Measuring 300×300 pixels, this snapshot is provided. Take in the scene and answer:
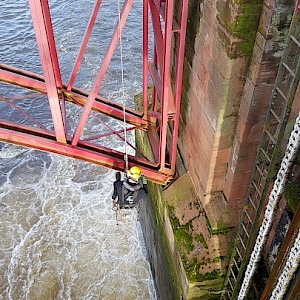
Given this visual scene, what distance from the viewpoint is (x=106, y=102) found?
31.9 feet

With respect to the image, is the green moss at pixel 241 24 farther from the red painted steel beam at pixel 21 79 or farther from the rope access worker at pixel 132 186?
the red painted steel beam at pixel 21 79

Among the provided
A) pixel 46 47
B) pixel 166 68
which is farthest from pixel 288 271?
pixel 46 47

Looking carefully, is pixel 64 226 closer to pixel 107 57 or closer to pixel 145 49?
pixel 145 49

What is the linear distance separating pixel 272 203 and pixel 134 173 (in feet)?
9.74

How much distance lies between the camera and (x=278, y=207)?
5613mm

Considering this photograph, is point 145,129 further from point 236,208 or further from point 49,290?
point 49,290

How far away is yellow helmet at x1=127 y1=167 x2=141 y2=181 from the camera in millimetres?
7738

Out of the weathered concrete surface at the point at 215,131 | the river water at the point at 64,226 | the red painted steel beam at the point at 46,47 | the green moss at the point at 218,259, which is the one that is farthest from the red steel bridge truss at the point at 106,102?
the green moss at the point at 218,259

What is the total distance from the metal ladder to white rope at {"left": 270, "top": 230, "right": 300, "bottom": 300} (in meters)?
0.77

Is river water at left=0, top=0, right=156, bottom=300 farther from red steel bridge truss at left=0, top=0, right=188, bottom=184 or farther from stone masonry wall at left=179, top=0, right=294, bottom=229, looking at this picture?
stone masonry wall at left=179, top=0, right=294, bottom=229

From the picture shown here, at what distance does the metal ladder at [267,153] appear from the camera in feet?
15.6

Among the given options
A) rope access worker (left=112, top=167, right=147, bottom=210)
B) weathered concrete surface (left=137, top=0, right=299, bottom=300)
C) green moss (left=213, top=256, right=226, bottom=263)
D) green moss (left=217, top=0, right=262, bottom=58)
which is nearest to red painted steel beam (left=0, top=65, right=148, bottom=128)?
weathered concrete surface (left=137, top=0, right=299, bottom=300)

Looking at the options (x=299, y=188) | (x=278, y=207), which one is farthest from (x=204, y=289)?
(x=299, y=188)

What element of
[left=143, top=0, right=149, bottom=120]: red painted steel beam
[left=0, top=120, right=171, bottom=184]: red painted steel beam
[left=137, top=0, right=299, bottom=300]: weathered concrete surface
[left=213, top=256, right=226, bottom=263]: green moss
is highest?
[left=143, top=0, right=149, bottom=120]: red painted steel beam
